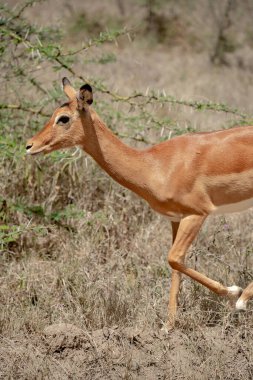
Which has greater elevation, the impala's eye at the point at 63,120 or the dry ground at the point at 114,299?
the impala's eye at the point at 63,120

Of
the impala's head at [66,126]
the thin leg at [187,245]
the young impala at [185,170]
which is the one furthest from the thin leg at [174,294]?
the impala's head at [66,126]

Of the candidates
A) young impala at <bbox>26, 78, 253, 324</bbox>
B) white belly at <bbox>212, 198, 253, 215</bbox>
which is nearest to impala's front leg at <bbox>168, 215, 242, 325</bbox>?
young impala at <bbox>26, 78, 253, 324</bbox>

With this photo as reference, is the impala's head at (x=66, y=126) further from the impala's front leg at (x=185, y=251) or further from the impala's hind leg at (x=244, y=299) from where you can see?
the impala's hind leg at (x=244, y=299)

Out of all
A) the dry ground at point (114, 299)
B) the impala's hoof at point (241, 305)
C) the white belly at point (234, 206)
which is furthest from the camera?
the white belly at point (234, 206)

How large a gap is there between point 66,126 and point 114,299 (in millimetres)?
1301

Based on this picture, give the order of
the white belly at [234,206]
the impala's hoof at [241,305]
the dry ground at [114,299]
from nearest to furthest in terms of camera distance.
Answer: the dry ground at [114,299] → the impala's hoof at [241,305] → the white belly at [234,206]

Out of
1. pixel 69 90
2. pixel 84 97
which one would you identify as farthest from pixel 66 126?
pixel 69 90

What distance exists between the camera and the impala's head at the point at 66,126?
18.2 feet

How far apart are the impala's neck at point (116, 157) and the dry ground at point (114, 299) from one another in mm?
846

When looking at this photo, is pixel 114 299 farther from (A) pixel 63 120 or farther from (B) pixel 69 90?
(B) pixel 69 90

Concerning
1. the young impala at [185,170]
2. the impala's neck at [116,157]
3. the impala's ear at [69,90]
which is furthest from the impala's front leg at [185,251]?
the impala's ear at [69,90]

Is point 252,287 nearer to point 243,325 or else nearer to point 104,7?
point 243,325

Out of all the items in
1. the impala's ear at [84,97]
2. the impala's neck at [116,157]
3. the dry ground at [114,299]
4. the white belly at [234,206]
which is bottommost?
the dry ground at [114,299]

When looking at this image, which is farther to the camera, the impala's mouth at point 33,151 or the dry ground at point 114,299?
the impala's mouth at point 33,151
